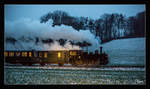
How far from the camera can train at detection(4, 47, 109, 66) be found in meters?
12.9

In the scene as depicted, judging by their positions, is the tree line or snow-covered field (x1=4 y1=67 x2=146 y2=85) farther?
the tree line

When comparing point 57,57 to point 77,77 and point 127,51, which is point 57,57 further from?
point 127,51

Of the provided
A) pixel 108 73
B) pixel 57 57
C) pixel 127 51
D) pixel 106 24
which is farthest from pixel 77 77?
pixel 106 24

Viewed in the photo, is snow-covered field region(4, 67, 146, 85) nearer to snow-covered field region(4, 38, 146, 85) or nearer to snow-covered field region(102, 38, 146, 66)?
snow-covered field region(4, 38, 146, 85)

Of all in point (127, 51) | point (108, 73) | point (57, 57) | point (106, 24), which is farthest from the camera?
point (57, 57)

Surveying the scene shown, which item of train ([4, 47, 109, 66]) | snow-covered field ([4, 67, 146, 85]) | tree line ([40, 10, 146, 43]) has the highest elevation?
tree line ([40, 10, 146, 43])

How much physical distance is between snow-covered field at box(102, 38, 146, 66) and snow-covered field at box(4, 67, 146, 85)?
1.80ft

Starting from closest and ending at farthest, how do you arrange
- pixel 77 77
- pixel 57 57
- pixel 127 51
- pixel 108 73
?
pixel 77 77, pixel 127 51, pixel 108 73, pixel 57 57

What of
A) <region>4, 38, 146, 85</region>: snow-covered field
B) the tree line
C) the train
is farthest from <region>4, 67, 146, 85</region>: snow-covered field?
the tree line

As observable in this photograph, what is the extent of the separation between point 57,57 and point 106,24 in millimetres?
3941

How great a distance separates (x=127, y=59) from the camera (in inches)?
463

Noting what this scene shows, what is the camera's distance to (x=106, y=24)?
1224cm
